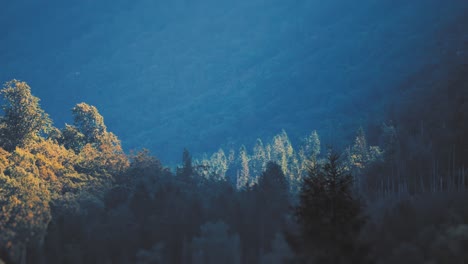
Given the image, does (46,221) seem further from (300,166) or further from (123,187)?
(300,166)

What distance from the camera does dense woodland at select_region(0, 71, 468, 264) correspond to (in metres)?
33.2

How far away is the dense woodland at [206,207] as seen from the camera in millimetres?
33250

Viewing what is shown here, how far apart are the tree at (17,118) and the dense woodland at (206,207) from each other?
152 millimetres

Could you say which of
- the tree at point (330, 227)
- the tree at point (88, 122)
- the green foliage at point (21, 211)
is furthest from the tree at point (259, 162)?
the tree at point (330, 227)

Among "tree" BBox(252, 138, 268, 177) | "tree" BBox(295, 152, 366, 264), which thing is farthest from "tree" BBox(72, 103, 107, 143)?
"tree" BBox(252, 138, 268, 177)

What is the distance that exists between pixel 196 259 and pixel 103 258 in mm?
10301

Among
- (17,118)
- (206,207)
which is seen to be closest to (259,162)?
(206,207)

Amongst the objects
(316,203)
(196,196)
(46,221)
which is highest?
(196,196)

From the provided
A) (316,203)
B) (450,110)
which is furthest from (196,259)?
(450,110)

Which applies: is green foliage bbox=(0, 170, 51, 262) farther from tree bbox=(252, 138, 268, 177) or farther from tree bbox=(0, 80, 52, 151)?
tree bbox=(252, 138, 268, 177)

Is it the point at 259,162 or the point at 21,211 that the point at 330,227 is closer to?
the point at 21,211

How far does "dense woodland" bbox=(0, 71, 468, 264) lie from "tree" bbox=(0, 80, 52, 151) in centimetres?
15

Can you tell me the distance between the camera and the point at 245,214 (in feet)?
221

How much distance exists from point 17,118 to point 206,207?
32.6 meters
